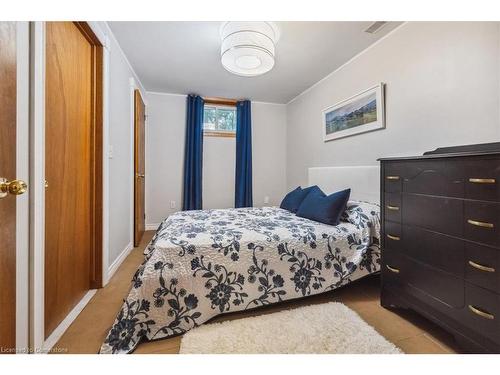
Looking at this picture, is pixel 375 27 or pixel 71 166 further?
pixel 375 27

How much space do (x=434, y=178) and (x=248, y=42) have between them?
5.37ft

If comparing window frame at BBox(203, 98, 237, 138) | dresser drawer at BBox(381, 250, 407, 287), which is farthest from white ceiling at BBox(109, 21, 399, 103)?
dresser drawer at BBox(381, 250, 407, 287)

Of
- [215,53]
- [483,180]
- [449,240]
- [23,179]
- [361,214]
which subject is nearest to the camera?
[23,179]

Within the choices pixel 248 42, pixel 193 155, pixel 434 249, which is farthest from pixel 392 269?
pixel 193 155

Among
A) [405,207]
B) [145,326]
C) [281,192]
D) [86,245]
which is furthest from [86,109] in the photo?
[281,192]

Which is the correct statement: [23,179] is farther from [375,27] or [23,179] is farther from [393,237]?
[375,27]

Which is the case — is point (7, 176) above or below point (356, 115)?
below

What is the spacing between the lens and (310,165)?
3.69m

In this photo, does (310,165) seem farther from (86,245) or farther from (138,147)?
(86,245)

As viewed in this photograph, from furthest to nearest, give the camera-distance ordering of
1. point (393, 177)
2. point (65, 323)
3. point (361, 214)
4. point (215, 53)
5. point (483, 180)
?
point (215, 53), point (361, 214), point (393, 177), point (65, 323), point (483, 180)

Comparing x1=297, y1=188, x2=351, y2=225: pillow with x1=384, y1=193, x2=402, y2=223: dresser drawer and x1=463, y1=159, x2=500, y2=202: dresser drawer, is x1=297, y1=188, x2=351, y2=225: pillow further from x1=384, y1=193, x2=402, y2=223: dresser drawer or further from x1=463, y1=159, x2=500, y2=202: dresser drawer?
x1=463, y1=159, x2=500, y2=202: dresser drawer

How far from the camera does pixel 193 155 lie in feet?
13.3

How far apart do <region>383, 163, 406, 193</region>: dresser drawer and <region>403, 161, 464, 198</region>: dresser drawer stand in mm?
38
